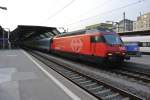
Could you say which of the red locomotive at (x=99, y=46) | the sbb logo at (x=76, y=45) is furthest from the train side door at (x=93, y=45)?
the sbb logo at (x=76, y=45)

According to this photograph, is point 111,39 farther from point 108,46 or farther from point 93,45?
point 93,45

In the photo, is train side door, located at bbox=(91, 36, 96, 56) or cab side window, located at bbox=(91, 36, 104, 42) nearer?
cab side window, located at bbox=(91, 36, 104, 42)

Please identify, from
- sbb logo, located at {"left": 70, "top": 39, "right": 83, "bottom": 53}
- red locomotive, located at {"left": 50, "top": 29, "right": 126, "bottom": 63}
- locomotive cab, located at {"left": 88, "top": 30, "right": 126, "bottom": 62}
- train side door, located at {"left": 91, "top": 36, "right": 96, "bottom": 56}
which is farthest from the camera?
sbb logo, located at {"left": 70, "top": 39, "right": 83, "bottom": 53}

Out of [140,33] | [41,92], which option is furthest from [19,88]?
[140,33]

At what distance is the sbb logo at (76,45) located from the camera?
22.1 metres

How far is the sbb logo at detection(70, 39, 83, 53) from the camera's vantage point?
22.1 m

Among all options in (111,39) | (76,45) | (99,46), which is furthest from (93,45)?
(76,45)

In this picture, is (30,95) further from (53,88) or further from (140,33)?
(140,33)

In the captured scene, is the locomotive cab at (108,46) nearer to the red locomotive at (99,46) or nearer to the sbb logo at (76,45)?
the red locomotive at (99,46)

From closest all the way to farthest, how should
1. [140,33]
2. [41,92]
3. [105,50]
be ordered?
[41,92] → [105,50] → [140,33]

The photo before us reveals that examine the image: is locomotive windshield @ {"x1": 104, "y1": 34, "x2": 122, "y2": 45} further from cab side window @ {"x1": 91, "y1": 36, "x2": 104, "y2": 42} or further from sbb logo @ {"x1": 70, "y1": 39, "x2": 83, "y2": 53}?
sbb logo @ {"x1": 70, "y1": 39, "x2": 83, "y2": 53}

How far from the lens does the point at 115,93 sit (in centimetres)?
981

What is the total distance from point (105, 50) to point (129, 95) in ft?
29.6

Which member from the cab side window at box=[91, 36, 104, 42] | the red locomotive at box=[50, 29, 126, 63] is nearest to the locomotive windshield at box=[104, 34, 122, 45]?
the red locomotive at box=[50, 29, 126, 63]
